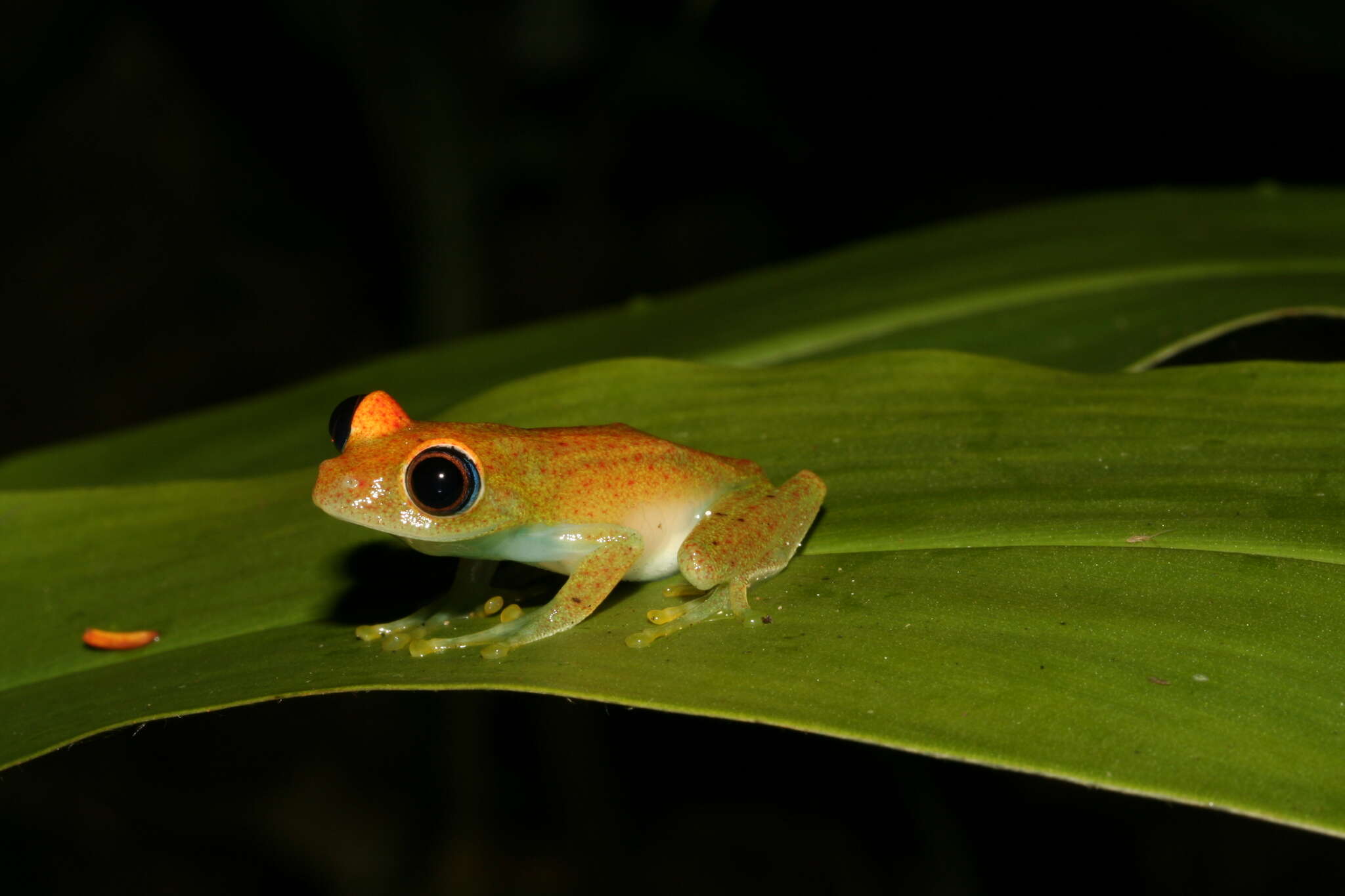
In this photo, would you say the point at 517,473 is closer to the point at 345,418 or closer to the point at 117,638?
the point at 345,418

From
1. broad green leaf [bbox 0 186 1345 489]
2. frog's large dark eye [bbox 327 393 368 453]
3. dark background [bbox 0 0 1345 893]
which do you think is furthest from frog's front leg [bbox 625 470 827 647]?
dark background [bbox 0 0 1345 893]

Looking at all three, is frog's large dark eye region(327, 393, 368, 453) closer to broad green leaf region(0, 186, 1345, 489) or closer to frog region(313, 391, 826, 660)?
frog region(313, 391, 826, 660)

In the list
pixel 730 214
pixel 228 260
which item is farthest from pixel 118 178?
pixel 730 214

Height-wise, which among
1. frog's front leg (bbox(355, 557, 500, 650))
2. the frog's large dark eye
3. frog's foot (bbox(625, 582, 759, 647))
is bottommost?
frog's foot (bbox(625, 582, 759, 647))

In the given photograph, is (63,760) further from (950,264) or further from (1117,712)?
(1117,712)

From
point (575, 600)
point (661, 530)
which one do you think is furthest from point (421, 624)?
point (661, 530)

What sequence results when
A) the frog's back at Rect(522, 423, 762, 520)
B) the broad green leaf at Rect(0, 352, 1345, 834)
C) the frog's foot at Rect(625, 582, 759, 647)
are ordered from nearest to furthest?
the broad green leaf at Rect(0, 352, 1345, 834) < the frog's foot at Rect(625, 582, 759, 647) < the frog's back at Rect(522, 423, 762, 520)
